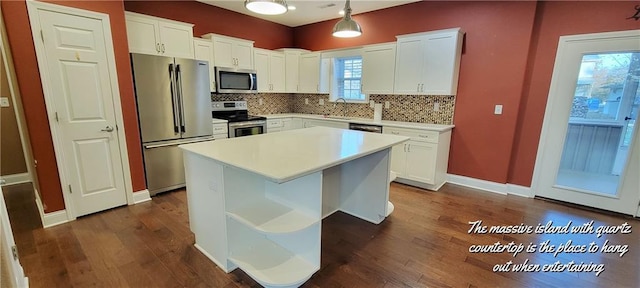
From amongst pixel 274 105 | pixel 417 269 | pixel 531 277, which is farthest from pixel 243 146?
pixel 274 105

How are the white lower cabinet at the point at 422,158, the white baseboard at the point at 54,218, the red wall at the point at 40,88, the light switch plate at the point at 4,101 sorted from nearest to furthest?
the red wall at the point at 40,88
the white baseboard at the point at 54,218
the light switch plate at the point at 4,101
the white lower cabinet at the point at 422,158

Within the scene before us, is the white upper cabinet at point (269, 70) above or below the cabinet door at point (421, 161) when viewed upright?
above

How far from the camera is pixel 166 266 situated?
203 centimetres

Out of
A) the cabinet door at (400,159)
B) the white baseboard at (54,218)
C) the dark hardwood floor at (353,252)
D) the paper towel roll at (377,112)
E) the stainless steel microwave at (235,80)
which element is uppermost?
the stainless steel microwave at (235,80)

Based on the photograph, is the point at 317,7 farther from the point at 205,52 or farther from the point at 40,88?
the point at 40,88

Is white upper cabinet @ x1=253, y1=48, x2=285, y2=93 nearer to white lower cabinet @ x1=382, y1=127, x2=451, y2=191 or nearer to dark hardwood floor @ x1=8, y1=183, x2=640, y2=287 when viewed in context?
white lower cabinet @ x1=382, y1=127, x2=451, y2=191

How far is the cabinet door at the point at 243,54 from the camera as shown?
4344mm

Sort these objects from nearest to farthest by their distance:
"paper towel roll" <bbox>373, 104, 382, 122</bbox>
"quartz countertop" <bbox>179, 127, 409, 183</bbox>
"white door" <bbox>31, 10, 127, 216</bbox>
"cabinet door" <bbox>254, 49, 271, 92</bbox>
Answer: "quartz countertop" <bbox>179, 127, 409, 183</bbox>
"white door" <bbox>31, 10, 127, 216</bbox>
"paper towel roll" <bbox>373, 104, 382, 122</bbox>
"cabinet door" <bbox>254, 49, 271, 92</bbox>

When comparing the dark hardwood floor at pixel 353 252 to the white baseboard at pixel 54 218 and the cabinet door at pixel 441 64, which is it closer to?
the white baseboard at pixel 54 218

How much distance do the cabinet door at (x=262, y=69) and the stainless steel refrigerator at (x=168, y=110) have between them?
4.08 ft

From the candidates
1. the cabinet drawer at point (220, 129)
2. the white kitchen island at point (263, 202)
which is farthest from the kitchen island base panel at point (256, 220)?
the cabinet drawer at point (220, 129)

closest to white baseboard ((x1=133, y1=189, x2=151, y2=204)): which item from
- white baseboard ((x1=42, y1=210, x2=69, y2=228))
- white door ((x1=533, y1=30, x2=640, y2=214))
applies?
white baseboard ((x1=42, y1=210, x2=69, y2=228))

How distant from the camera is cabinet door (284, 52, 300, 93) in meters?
5.13

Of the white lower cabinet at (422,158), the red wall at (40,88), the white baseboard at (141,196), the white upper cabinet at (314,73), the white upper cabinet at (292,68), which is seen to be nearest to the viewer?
the red wall at (40,88)
